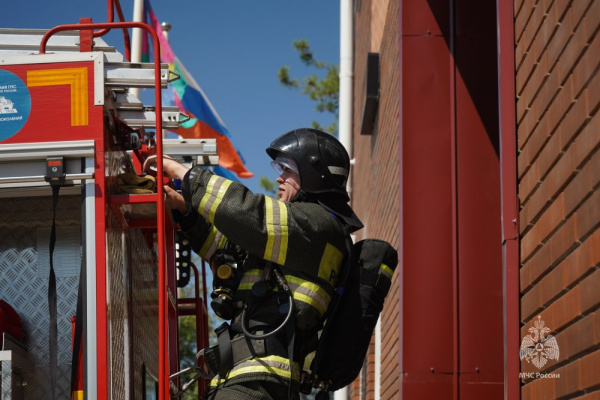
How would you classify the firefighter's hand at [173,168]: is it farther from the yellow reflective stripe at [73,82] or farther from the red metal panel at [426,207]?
the red metal panel at [426,207]

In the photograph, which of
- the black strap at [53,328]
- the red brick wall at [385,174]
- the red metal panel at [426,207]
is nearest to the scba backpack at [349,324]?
the black strap at [53,328]

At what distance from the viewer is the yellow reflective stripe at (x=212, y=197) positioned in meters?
3.87

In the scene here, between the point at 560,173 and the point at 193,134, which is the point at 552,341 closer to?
the point at 560,173

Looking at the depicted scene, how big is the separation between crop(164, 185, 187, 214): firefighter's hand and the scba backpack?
2.66 ft

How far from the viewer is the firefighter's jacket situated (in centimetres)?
385

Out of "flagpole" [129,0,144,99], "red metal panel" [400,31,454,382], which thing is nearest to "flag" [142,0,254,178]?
"flagpole" [129,0,144,99]

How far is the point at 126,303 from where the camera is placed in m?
4.12

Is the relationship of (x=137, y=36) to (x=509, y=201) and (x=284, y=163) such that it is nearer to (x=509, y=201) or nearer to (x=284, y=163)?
(x=284, y=163)

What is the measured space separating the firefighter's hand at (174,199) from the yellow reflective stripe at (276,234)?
1.55ft

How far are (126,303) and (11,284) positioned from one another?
3.13 ft

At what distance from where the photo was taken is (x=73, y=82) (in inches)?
147

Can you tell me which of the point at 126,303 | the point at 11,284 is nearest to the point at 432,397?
the point at 126,303

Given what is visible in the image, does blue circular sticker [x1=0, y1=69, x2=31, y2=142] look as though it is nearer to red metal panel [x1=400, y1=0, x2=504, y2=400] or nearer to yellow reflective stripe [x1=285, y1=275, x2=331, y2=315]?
yellow reflective stripe [x1=285, y1=275, x2=331, y2=315]

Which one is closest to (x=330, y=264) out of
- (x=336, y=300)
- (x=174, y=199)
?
(x=336, y=300)
